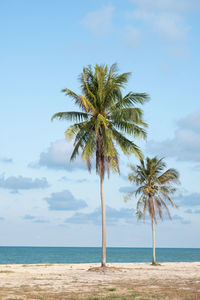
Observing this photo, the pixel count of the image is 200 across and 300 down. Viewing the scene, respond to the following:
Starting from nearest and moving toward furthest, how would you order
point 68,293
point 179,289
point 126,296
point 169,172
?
point 126,296 → point 68,293 → point 179,289 → point 169,172

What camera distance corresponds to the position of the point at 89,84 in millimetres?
29469

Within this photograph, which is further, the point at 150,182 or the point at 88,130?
the point at 150,182

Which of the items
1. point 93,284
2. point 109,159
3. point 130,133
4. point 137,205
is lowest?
point 93,284

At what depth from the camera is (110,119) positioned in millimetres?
28766

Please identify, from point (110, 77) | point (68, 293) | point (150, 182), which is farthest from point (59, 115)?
point (68, 293)

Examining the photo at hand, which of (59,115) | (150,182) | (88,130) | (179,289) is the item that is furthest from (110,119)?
(179,289)

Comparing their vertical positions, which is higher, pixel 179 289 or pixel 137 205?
pixel 137 205

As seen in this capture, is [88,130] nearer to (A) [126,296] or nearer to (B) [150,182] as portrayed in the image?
(B) [150,182]

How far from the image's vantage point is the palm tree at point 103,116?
28.2 metres

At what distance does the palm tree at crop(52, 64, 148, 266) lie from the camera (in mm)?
28173

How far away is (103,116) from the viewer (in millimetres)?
28672

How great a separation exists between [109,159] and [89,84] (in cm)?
567

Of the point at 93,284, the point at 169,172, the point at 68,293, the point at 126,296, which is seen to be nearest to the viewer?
the point at 126,296

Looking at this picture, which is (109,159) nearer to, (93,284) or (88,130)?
(88,130)
